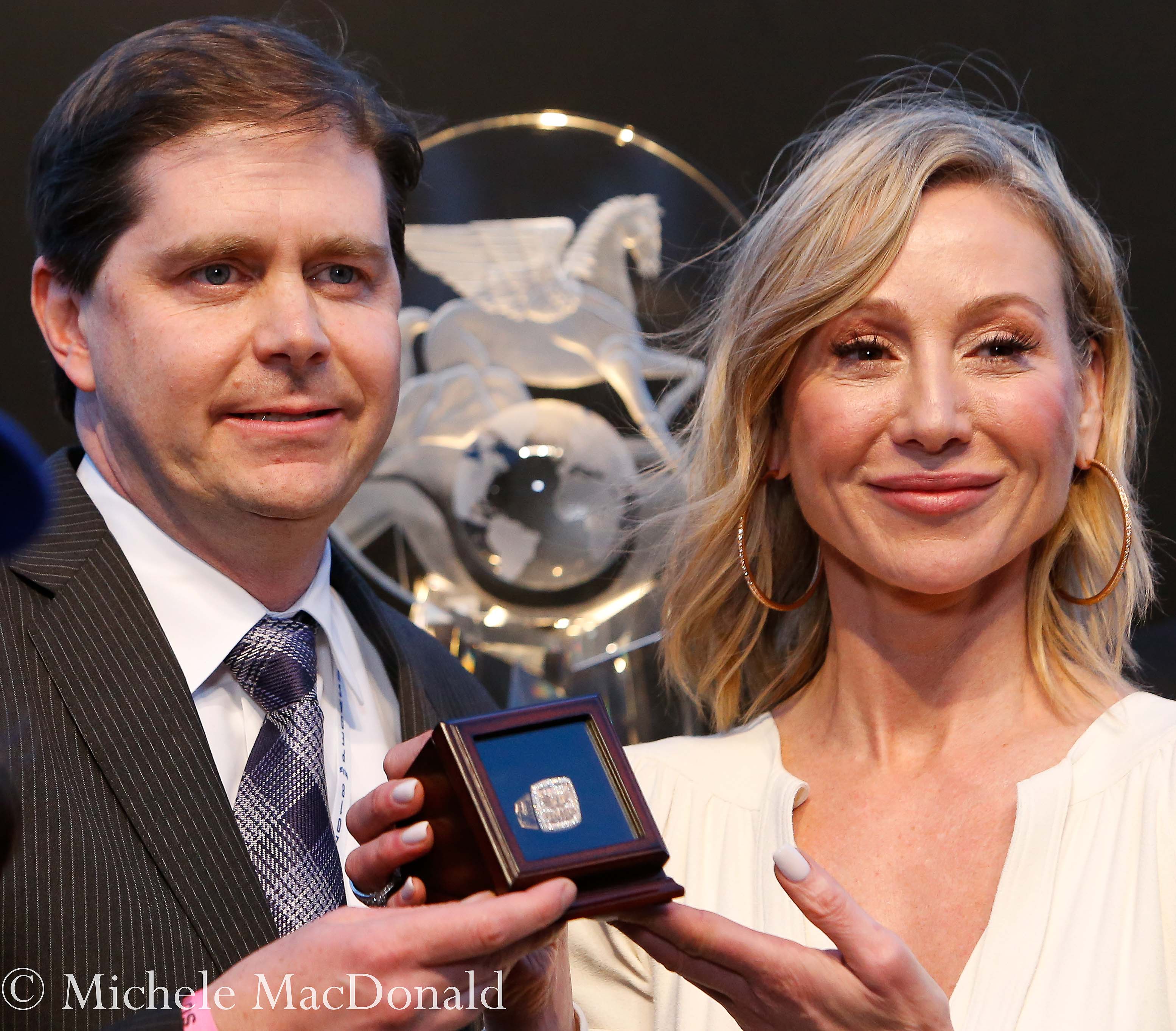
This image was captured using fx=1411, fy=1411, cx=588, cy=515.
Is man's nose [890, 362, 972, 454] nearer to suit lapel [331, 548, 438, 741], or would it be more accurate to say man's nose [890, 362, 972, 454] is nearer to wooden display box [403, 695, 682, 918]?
wooden display box [403, 695, 682, 918]

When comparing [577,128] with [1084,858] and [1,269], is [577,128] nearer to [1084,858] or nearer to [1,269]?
[1,269]

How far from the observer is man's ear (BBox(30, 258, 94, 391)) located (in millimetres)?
1858

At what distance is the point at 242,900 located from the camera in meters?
1.52

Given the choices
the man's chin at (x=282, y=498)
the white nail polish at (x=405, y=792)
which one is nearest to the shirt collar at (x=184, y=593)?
the man's chin at (x=282, y=498)

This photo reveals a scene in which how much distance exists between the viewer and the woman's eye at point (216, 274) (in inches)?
68.6

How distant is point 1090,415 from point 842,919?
825 mm

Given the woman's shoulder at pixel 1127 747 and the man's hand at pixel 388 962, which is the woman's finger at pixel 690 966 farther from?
the woman's shoulder at pixel 1127 747

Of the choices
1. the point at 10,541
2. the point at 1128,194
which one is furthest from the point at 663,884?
the point at 1128,194

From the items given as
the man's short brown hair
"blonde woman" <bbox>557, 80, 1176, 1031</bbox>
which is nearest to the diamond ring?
"blonde woman" <bbox>557, 80, 1176, 1031</bbox>

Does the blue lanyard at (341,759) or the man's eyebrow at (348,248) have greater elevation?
the man's eyebrow at (348,248)

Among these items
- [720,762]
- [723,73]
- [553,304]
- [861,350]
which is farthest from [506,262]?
Answer: [720,762]

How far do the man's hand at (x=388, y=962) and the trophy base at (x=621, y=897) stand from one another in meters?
0.03

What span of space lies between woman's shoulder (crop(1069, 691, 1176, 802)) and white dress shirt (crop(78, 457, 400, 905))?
2.81 feet

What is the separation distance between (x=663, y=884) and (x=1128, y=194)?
1.85m
